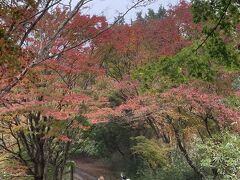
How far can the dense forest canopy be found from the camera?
21.9 ft

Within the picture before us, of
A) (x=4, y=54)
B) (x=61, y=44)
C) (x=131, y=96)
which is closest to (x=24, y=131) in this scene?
(x=61, y=44)

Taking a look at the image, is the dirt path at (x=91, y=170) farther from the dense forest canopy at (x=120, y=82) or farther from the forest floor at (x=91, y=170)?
the dense forest canopy at (x=120, y=82)

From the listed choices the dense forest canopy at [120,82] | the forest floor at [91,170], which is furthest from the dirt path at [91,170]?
the dense forest canopy at [120,82]

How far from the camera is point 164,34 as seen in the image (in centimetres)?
1697

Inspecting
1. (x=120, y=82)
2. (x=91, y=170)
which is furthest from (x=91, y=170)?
(x=120, y=82)

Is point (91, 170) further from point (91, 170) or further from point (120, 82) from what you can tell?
point (120, 82)

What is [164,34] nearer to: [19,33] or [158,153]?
[158,153]

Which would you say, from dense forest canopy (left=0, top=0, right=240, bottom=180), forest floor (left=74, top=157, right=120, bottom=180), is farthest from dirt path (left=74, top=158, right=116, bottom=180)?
dense forest canopy (left=0, top=0, right=240, bottom=180)

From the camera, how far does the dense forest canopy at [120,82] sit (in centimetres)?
668

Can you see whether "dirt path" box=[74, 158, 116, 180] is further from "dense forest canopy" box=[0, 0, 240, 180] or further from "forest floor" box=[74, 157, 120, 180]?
"dense forest canopy" box=[0, 0, 240, 180]

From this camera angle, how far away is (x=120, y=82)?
17.5 m

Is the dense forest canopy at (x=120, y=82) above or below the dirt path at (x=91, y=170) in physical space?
above

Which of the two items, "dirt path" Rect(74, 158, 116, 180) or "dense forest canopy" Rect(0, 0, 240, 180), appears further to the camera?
Result: "dirt path" Rect(74, 158, 116, 180)

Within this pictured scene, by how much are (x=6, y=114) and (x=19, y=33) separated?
191 inches
